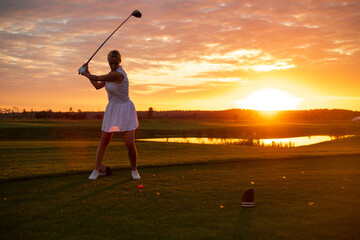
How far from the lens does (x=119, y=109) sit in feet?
25.0

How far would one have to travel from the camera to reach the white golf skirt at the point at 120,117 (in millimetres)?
7566

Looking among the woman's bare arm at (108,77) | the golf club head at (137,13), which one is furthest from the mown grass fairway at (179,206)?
the golf club head at (137,13)

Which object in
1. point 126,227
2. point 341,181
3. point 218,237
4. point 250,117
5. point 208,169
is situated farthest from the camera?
point 250,117

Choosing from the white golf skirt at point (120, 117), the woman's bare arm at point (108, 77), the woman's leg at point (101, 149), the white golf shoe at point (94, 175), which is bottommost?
the white golf shoe at point (94, 175)

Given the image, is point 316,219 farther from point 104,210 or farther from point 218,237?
point 104,210

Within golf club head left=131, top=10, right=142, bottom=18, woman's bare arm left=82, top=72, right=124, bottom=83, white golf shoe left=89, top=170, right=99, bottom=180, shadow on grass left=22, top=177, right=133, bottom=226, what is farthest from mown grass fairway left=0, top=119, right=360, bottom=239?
golf club head left=131, top=10, right=142, bottom=18

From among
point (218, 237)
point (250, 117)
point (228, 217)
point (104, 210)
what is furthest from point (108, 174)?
point (250, 117)

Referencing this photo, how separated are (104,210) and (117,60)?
12.5 ft

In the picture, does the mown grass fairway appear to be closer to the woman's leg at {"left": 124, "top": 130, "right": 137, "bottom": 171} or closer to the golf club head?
the woman's leg at {"left": 124, "top": 130, "right": 137, "bottom": 171}

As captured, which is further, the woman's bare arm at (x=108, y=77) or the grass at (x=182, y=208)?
the woman's bare arm at (x=108, y=77)

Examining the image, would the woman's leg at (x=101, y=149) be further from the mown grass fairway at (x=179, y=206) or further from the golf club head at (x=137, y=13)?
the golf club head at (x=137, y=13)

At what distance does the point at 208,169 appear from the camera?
30.8 feet

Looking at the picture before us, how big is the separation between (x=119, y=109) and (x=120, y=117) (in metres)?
0.19

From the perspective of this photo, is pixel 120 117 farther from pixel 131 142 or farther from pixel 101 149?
pixel 101 149
